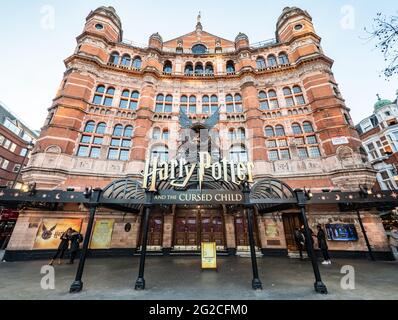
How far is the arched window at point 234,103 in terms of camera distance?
58.4 ft

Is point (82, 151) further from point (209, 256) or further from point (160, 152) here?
point (209, 256)

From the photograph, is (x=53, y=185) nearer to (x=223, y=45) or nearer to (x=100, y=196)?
(x=100, y=196)

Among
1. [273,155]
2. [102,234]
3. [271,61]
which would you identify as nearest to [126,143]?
[102,234]

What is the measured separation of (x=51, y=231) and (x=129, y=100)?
40.7 ft

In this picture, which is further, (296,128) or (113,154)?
(296,128)

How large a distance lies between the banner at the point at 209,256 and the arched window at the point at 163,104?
13190 mm

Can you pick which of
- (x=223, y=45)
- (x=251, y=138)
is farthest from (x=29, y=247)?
(x=223, y=45)

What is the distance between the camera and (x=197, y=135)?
15758 mm

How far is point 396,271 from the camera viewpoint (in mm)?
8055

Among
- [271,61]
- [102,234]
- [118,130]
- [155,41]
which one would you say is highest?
[155,41]

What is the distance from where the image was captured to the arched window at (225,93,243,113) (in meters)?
17.8

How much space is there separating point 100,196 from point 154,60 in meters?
17.0

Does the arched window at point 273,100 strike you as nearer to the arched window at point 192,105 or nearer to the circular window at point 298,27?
the arched window at point 192,105

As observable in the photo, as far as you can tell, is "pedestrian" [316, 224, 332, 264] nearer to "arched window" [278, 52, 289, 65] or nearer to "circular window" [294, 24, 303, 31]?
"arched window" [278, 52, 289, 65]
